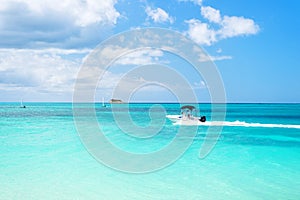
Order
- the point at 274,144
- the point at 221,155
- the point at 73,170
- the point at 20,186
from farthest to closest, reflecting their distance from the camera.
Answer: the point at 274,144
the point at 221,155
the point at 73,170
the point at 20,186

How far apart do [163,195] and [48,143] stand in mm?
12577

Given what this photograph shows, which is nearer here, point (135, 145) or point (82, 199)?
point (82, 199)

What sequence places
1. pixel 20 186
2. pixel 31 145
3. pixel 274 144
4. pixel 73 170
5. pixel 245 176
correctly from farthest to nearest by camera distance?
pixel 274 144 → pixel 31 145 → pixel 73 170 → pixel 245 176 → pixel 20 186

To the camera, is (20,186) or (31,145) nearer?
(20,186)

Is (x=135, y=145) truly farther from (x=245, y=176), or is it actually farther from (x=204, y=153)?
(x=245, y=176)

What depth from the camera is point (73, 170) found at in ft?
41.3

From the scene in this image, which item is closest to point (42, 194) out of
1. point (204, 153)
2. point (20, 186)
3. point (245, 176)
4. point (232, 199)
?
point (20, 186)

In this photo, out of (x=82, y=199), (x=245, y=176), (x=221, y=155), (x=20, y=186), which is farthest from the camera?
(x=221, y=155)

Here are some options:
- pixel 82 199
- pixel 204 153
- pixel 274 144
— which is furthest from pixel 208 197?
pixel 274 144

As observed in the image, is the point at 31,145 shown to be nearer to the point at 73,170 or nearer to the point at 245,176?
the point at 73,170

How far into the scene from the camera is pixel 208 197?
9.41m

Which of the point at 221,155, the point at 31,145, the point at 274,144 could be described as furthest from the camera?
the point at 274,144

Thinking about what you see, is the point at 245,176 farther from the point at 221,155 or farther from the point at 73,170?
the point at 73,170

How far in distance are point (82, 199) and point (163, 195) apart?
2.55 m
